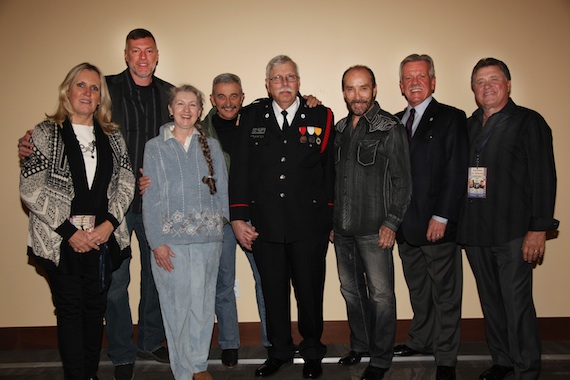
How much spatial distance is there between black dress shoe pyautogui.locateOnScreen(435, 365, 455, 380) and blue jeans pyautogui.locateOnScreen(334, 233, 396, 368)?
33 centimetres

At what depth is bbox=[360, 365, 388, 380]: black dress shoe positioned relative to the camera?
2.96 m

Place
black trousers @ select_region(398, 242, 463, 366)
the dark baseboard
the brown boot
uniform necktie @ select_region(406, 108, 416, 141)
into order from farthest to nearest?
the dark baseboard → uniform necktie @ select_region(406, 108, 416, 141) → black trousers @ select_region(398, 242, 463, 366) → the brown boot

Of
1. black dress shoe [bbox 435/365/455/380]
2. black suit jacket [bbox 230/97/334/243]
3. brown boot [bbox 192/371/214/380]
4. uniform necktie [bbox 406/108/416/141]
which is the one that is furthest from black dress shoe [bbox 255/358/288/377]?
uniform necktie [bbox 406/108/416/141]

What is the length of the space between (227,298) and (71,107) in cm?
167

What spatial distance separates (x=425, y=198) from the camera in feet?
9.63

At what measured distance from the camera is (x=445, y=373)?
299cm

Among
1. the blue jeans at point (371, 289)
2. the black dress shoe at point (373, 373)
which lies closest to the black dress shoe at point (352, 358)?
the blue jeans at point (371, 289)

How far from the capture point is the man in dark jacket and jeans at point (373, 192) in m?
2.84

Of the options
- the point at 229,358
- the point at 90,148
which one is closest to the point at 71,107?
the point at 90,148

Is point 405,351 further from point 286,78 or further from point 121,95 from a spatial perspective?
point 121,95

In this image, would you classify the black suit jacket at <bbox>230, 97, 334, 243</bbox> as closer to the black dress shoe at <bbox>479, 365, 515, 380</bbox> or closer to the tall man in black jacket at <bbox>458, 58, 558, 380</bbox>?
the tall man in black jacket at <bbox>458, 58, 558, 380</bbox>

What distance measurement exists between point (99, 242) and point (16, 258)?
1599mm

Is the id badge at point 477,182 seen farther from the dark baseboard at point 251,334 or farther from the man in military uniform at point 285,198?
the dark baseboard at point 251,334

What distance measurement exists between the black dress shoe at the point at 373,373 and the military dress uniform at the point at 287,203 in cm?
32
